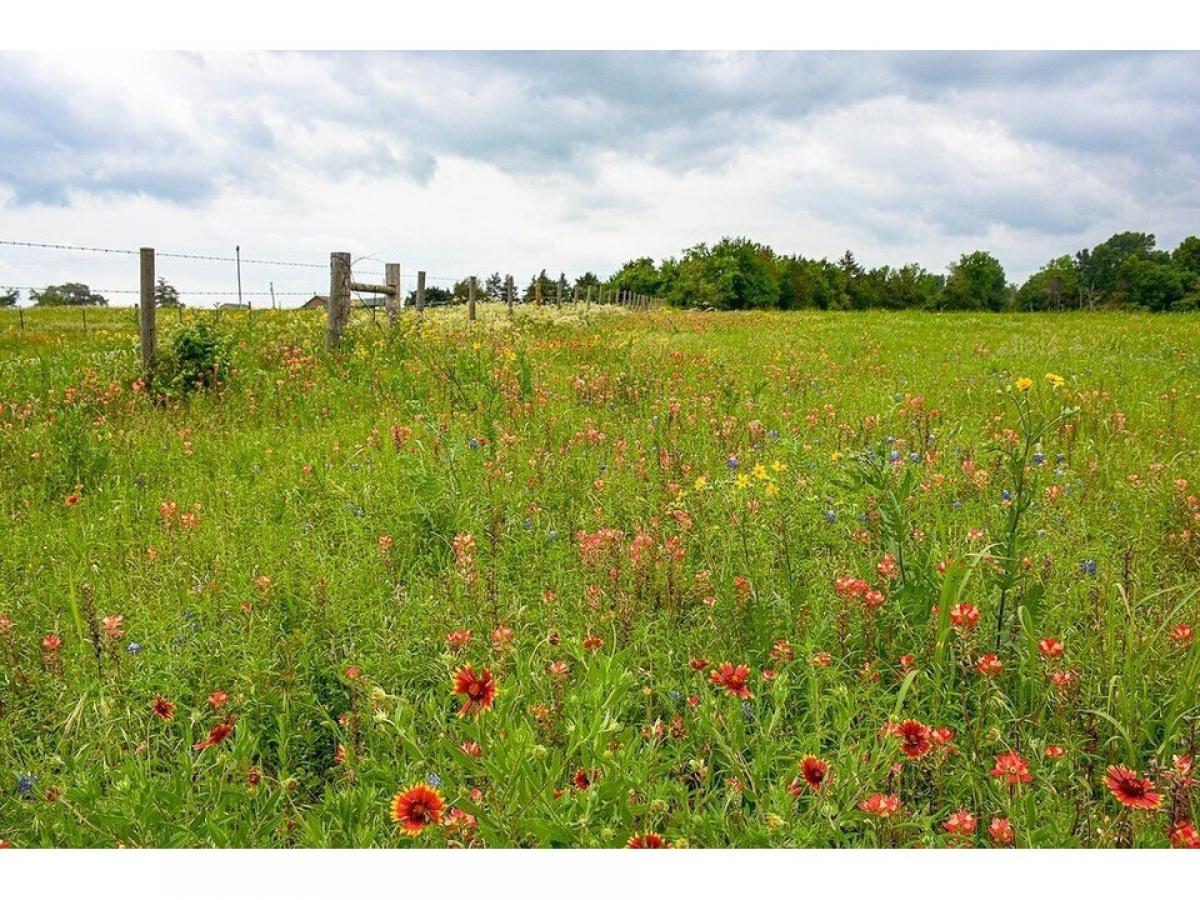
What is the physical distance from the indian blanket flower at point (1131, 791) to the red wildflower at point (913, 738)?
0.33 metres

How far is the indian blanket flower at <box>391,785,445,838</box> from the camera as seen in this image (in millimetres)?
1450

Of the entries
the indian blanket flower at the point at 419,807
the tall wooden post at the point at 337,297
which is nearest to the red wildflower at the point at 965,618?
the indian blanket flower at the point at 419,807

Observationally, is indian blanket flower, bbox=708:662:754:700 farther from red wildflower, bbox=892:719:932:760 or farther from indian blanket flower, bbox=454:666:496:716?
indian blanket flower, bbox=454:666:496:716

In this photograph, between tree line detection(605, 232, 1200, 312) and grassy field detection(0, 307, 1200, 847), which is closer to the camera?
grassy field detection(0, 307, 1200, 847)

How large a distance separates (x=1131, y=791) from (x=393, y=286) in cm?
1250

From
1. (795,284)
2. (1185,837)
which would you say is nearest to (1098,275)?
(1185,837)

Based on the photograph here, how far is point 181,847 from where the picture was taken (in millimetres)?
1729

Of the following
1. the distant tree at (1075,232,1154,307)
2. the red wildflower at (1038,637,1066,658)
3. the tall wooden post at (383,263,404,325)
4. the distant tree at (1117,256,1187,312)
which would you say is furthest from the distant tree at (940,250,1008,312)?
the red wildflower at (1038,637,1066,658)

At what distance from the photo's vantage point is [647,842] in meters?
1.52

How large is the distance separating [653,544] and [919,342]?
43.8ft

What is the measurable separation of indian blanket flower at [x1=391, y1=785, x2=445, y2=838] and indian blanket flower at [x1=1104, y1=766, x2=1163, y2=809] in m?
1.31

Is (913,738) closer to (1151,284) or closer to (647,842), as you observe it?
(647,842)

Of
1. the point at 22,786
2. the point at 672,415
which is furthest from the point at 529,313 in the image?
the point at 22,786

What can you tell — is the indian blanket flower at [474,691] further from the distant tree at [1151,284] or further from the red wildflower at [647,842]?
the distant tree at [1151,284]
